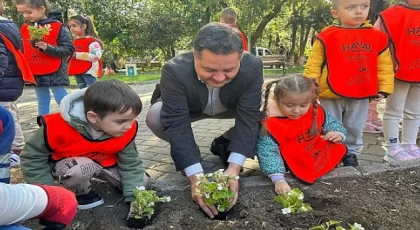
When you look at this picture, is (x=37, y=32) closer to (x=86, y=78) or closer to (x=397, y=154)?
(x=86, y=78)

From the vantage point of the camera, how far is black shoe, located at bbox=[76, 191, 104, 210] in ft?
7.73

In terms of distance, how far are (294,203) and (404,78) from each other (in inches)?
63.3

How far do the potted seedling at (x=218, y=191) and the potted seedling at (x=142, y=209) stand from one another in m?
0.21

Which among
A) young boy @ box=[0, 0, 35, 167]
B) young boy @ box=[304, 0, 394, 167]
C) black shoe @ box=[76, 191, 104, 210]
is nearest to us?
black shoe @ box=[76, 191, 104, 210]

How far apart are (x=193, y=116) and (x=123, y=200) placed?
821 mm

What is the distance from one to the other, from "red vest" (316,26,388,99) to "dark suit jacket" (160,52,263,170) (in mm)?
725

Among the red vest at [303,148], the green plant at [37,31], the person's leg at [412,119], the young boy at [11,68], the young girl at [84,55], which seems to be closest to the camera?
the red vest at [303,148]

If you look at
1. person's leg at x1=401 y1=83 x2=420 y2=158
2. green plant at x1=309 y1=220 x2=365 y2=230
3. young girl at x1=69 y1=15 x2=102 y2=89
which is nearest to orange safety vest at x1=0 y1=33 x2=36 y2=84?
young girl at x1=69 y1=15 x2=102 y2=89

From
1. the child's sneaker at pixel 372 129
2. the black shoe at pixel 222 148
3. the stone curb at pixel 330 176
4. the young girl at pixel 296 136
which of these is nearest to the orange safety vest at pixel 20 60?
the stone curb at pixel 330 176

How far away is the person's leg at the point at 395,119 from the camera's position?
3.18 meters

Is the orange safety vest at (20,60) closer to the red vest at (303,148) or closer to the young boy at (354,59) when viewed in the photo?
the red vest at (303,148)

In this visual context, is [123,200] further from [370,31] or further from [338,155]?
[370,31]

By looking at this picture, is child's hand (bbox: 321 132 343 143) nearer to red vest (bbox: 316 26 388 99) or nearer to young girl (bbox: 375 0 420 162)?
red vest (bbox: 316 26 388 99)

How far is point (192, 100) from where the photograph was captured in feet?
8.73
